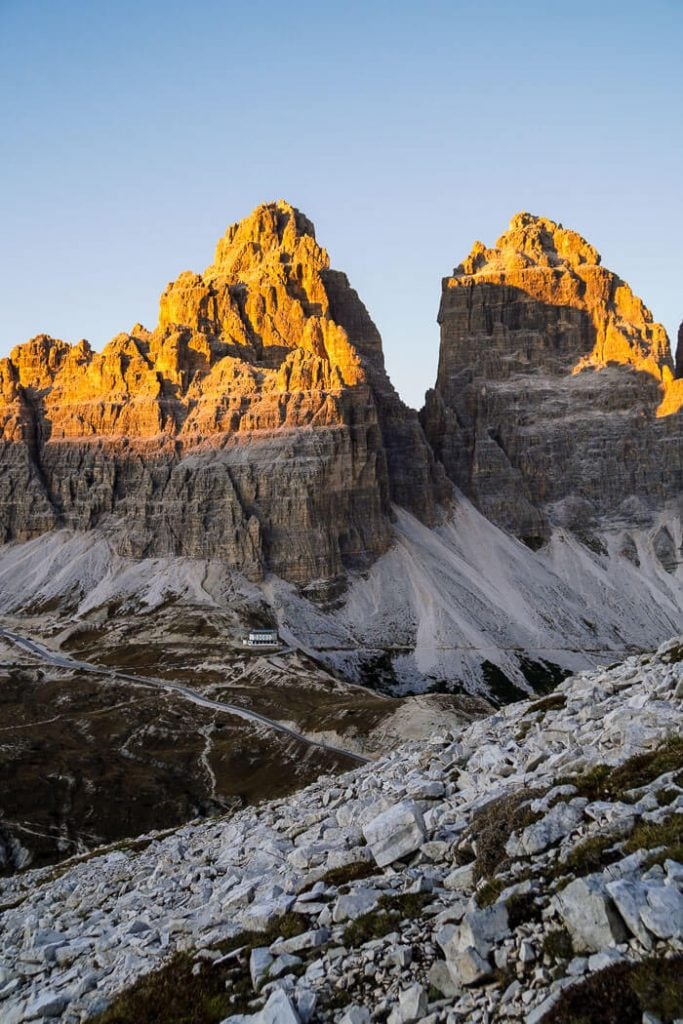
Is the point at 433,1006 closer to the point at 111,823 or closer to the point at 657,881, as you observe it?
the point at 657,881

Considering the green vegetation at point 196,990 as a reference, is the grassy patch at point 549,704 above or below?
above

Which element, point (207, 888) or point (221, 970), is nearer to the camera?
point (221, 970)

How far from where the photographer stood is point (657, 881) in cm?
1424

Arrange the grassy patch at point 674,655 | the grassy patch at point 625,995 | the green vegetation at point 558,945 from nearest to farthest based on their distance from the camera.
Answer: the grassy patch at point 625,995 < the green vegetation at point 558,945 < the grassy patch at point 674,655

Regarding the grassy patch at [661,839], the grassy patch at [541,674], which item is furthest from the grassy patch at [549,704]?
the grassy patch at [541,674]

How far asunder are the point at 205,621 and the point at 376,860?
6385 inches

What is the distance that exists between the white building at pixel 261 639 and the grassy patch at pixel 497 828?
151 metres

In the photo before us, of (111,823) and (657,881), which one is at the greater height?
(657,881)

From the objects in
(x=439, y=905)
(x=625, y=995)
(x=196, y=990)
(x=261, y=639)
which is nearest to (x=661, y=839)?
(x=625, y=995)

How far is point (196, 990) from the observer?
1833 cm

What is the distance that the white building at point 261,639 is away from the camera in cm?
17012

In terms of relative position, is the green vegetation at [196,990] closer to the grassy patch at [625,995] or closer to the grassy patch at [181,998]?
the grassy patch at [181,998]

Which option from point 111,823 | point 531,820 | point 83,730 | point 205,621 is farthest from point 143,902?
point 205,621

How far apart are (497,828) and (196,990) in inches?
279
